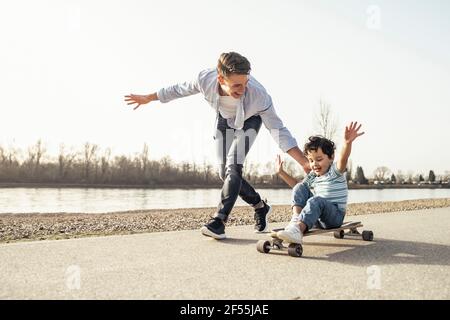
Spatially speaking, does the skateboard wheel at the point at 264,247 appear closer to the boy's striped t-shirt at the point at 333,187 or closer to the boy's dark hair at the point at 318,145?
the boy's striped t-shirt at the point at 333,187

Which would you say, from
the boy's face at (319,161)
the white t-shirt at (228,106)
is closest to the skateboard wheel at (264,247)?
the boy's face at (319,161)

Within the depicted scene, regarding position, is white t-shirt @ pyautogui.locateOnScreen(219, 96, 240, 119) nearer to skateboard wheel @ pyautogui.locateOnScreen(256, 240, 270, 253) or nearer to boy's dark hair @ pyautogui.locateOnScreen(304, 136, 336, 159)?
boy's dark hair @ pyautogui.locateOnScreen(304, 136, 336, 159)

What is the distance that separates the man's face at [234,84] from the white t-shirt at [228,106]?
165 mm

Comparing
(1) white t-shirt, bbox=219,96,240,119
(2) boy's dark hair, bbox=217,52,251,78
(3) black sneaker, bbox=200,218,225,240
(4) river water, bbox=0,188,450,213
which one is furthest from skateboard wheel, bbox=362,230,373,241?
(4) river water, bbox=0,188,450,213

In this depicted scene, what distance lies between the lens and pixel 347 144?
388 cm

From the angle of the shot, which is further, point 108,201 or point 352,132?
point 108,201

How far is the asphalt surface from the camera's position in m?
2.29

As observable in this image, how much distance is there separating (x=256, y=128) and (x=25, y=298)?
3.16 metres

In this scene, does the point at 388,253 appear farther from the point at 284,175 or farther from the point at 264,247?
the point at 284,175

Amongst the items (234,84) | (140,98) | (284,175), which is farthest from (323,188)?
(140,98)

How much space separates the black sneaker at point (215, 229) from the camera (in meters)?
4.38

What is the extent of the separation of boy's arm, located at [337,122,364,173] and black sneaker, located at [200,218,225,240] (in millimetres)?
1378

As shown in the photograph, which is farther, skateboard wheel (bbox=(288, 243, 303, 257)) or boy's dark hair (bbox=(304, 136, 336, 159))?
boy's dark hair (bbox=(304, 136, 336, 159))

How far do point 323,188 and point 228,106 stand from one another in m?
1.37
